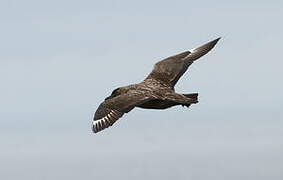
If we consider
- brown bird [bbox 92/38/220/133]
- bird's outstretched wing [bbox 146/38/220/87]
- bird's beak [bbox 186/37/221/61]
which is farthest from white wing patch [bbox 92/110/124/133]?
bird's beak [bbox 186/37/221/61]

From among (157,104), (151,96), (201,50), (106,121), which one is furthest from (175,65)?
(106,121)

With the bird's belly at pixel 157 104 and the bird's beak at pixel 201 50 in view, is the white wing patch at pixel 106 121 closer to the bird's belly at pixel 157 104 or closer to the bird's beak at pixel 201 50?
the bird's belly at pixel 157 104

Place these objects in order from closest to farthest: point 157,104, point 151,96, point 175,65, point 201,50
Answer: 1. point 151,96
2. point 157,104
3. point 175,65
4. point 201,50

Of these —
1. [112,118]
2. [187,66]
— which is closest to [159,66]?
[187,66]

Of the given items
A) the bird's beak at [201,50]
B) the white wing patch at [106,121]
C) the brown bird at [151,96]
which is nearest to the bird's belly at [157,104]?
the brown bird at [151,96]

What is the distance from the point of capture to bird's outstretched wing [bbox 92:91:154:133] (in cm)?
2486

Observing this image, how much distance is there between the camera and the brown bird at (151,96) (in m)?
25.2

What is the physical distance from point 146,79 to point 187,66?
1.73m

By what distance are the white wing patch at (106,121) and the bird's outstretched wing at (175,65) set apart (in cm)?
461

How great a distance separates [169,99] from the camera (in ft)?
87.1

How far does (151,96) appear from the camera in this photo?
26.6 meters

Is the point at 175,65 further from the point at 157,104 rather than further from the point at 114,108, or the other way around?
the point at 114,108

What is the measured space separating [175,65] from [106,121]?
6411 mm

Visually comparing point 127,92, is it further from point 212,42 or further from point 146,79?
point 212,42
